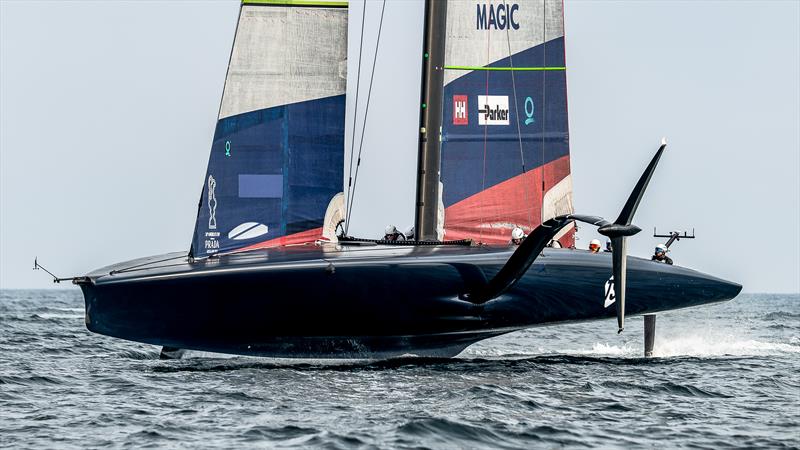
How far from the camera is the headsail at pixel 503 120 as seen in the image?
54.3 ft

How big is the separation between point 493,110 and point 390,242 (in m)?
2.80

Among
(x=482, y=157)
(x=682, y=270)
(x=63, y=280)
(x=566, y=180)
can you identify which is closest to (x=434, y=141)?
(x=482, y=157)

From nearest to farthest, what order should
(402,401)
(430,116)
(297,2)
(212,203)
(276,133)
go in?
1. (402,401)
2. (212,203)
3. (276,133)
4. (297,2)
5. (430,116)

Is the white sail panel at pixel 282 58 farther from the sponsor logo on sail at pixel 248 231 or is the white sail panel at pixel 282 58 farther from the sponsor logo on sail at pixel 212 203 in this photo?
the sponsor logo on sail at pixel 248 231

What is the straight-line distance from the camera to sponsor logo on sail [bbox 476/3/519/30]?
1700cm

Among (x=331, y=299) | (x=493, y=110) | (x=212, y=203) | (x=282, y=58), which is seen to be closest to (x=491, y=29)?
(x=493, y=110)

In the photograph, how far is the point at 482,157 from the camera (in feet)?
54.7

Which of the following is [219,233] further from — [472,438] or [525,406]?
[472,438]

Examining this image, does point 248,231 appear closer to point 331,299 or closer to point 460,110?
point 331,299

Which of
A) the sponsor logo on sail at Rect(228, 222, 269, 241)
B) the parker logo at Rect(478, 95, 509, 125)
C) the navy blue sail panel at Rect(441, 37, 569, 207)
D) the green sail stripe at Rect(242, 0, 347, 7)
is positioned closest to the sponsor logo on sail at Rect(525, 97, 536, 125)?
the navy blue sail panel at Rect(441, 37, 569, 207)

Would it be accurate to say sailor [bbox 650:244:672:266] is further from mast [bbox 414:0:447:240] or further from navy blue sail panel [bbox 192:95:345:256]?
navy blue sail panel [bbox 192:95:345:256]

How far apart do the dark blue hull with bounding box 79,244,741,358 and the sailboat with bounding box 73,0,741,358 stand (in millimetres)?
22

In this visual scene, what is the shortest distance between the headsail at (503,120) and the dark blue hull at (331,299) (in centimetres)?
200

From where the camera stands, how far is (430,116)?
1602 cm
